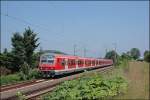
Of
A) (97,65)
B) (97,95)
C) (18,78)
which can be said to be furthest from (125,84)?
(97,65)

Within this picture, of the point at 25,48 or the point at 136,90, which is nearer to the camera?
the point at 136,90

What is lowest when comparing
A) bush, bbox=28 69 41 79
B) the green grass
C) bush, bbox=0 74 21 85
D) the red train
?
bush, bbox=0 74 21 85

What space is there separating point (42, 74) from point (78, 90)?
94.0 feet

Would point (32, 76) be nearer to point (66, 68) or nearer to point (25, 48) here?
point (66, 68)

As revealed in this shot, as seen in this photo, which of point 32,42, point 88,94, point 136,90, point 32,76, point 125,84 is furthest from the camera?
point 32,42

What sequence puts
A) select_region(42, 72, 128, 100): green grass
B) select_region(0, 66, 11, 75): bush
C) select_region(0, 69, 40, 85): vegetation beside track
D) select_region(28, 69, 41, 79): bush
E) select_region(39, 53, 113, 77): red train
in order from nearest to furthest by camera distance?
1. select_region(42, 72, 128, 100): green grass
2. select_region(0, 69, 40, 85): vegetation beside track
3. select_region(39, 53, 113, 77): red train
4. select_region(28, 69, 41, 79): bush
5. select_region(0, 66, 11, 75): bush

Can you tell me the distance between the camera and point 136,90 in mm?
16344

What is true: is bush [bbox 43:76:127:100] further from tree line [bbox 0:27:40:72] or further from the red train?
tree line [bbox 0:27:40:72]

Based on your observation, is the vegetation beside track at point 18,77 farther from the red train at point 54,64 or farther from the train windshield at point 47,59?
the train windshield at point 47,59

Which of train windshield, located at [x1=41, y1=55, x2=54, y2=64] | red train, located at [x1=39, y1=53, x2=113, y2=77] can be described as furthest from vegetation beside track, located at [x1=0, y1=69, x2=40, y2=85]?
train windshield, located at [x1=41, y1=55, x2=54, y2=64]

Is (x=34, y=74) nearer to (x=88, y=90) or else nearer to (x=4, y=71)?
(x=4, y=71)

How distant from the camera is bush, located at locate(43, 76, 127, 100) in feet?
46.1

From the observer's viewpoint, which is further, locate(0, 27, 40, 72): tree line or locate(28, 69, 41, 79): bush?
locate(0, 27, 40, 72): tree line

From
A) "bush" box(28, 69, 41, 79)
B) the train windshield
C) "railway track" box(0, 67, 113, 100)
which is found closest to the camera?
"railway track" box(0, 67, 113, 100)
